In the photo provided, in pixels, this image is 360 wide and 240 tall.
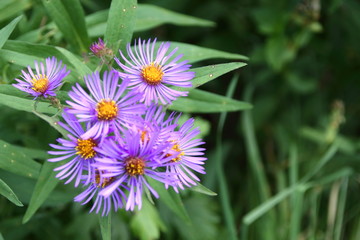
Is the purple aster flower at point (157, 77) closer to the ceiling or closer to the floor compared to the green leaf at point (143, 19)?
closer to the floor

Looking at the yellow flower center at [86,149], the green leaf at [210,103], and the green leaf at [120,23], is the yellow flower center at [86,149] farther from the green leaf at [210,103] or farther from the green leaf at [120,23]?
the green leaf at [210,103]

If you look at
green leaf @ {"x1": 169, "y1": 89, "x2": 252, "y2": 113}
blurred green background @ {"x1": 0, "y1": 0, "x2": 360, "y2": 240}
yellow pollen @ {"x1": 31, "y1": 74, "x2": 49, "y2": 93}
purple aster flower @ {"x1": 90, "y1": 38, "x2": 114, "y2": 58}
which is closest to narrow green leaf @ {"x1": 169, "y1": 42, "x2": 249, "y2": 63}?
green leaf @ {"x1": 169, "y1": 89, "x2": 252, "y2": 113}

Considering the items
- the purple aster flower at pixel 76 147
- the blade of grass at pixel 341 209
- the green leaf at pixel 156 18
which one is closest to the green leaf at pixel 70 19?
the green leaf at pixel 156 18

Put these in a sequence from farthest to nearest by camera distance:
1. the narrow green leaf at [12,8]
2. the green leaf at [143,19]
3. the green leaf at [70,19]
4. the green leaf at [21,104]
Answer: the green leaf at [143,19] < the narrow green leaf at [12,8] < the green leaf at [70,19] < the green leaf at [21,104]

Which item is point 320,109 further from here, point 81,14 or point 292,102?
point 81,14

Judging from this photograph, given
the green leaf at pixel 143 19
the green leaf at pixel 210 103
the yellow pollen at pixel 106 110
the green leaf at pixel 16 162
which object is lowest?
the green leaf at pixel 16 162

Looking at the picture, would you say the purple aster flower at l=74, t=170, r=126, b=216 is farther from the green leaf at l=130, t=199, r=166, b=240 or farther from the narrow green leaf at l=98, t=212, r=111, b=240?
the green leaf at l=130, t=199, r=166, b=240

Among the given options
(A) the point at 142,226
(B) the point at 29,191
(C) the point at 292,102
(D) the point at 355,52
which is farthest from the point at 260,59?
(B) the point at 29,191
